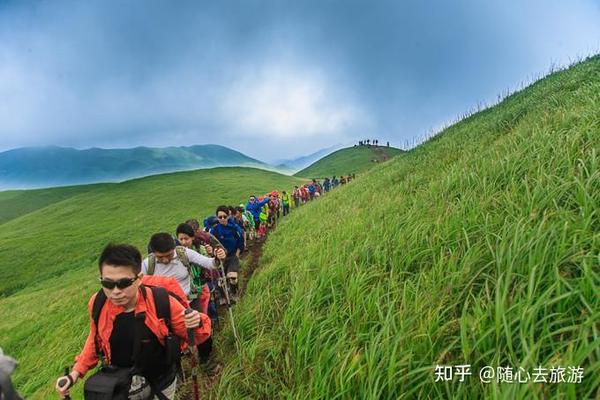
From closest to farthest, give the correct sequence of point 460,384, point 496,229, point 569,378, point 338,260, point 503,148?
point 569,378 < point 460,384 < point 496,229 < point 338,260 < point 503,148

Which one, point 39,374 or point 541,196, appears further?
point 39,374

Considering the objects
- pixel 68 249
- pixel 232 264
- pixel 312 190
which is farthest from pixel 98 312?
pixel 68 249

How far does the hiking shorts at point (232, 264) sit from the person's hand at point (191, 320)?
4.45 metres

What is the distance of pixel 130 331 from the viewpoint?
2668 mm

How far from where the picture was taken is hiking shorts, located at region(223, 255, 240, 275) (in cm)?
738

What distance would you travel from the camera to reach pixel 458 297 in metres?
2.57

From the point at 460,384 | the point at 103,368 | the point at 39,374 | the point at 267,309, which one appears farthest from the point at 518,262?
the point at 39,374

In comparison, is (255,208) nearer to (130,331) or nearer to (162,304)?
(162,304)

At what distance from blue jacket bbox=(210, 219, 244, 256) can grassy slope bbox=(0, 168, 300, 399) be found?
364cm

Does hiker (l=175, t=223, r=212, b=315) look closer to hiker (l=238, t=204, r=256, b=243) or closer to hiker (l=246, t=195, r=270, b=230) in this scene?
hiker (l=238, t=204, r=256, b=243)

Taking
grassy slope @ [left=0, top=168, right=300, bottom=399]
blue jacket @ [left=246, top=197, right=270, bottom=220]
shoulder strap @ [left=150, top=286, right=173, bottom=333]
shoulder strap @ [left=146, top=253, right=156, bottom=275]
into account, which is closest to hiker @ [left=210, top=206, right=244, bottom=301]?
shoulder strap @ [left=146, top=253, right=156, bottom=275]

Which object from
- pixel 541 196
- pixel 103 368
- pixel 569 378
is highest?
pixel 541 196

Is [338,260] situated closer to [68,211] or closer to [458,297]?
[458,297]

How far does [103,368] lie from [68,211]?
189 feet
